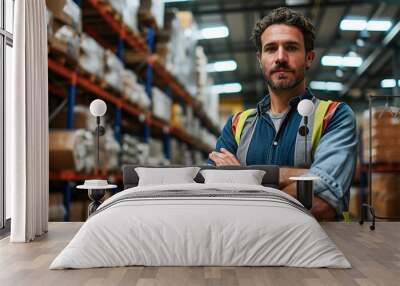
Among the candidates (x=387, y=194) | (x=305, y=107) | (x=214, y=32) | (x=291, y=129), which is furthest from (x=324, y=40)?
(x=305, y=107)

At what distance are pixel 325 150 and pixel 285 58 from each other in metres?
1.13

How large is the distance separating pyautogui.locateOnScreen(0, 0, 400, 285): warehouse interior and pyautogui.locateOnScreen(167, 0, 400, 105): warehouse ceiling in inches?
1.7

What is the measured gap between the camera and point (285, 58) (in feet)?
19.3

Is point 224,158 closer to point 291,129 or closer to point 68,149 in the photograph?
point 291,129

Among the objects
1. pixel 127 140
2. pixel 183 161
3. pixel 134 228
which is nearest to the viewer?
pixel 134 228

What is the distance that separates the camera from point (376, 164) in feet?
23.4

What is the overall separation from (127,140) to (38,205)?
2.73 metres

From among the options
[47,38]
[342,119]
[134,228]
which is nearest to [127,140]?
[47,38]

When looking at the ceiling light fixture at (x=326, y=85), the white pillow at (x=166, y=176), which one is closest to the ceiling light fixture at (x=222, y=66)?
the ceiling light fixture at (x=326, y=85)

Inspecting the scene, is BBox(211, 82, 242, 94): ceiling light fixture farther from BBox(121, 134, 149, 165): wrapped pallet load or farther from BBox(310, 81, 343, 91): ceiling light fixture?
BBox(121, 134, 149, 165): wrapped pallet load

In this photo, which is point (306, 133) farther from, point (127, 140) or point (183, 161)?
point (183, 161)

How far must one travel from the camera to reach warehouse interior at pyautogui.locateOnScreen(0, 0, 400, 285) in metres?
3.85

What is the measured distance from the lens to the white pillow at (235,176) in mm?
5012

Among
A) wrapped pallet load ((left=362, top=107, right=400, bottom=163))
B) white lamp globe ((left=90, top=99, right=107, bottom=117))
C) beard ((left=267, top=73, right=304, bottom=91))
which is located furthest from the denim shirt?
white lamp globe ((left=90, top=99, right=107, bottom=117))
